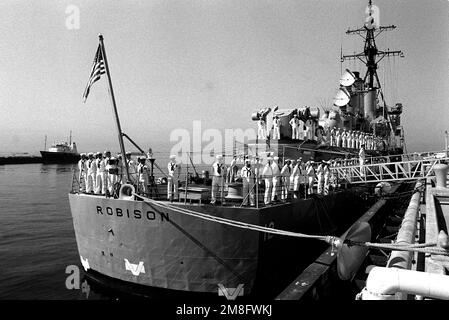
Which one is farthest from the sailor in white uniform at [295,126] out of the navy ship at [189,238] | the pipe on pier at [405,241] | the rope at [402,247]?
the rope at [402,247]

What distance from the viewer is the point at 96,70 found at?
1147 centimetres

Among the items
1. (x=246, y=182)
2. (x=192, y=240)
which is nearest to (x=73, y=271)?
(x=192, y=240)

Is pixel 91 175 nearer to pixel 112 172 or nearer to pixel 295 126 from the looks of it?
pixel 112 172

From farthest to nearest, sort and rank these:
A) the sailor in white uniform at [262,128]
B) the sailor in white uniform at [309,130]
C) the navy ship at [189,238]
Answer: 1. the sailor in white uniform at [309,130]
2. the sailor in white uniform at [262,128]
3. the navy ship at [189,238]

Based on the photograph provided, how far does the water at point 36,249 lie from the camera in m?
11.9

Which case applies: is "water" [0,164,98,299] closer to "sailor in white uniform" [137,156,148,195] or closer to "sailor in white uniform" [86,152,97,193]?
"sailor in white uniform" [86,152,97,193]

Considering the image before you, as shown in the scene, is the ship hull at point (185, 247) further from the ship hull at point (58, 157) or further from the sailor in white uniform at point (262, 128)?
the ship hull at point (58, 157)

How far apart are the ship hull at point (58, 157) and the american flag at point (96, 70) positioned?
8230 centimetres

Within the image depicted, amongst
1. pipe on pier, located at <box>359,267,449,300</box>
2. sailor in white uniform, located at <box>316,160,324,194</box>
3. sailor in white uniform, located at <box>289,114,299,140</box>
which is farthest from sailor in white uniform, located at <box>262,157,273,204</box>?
sailor in white uniform, located at <box>289,114,299,140</box>

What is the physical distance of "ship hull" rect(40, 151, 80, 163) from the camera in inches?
3361
